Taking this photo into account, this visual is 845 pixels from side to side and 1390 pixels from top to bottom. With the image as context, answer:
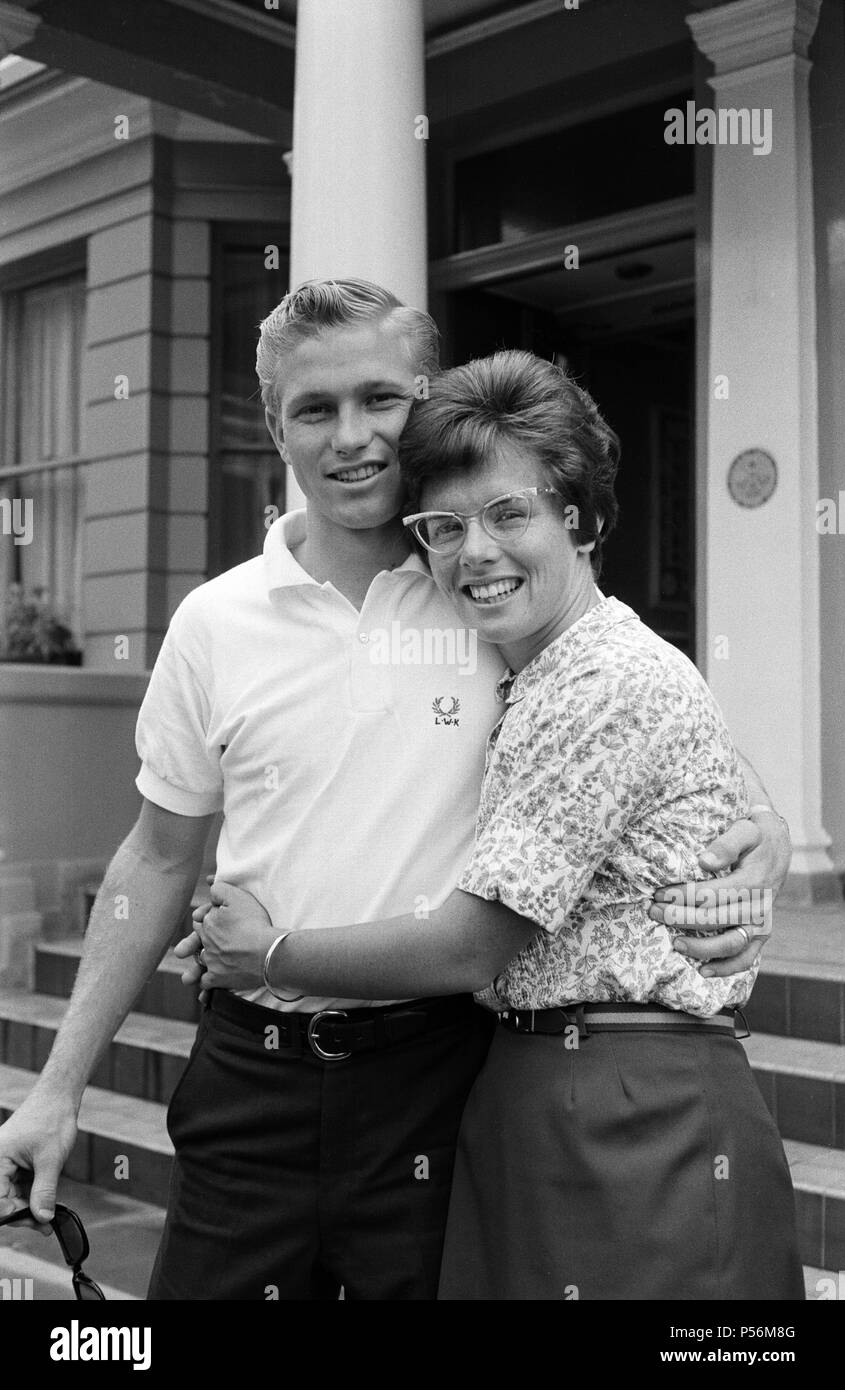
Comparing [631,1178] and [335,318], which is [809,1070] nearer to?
[631,1178]

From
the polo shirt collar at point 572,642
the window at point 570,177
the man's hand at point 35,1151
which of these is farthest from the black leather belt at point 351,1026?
the window at point 570,177

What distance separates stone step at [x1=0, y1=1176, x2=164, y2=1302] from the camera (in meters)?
3.81

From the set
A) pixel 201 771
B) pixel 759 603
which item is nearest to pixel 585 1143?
pixel 201 771

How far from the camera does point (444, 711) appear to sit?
173 centimetres

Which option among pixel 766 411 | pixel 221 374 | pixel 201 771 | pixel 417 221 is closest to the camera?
pixel 201 771

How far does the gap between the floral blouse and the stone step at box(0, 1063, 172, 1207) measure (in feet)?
9.78

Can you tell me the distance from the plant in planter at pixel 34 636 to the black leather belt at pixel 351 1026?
6395mm

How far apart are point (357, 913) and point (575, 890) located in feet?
1.06

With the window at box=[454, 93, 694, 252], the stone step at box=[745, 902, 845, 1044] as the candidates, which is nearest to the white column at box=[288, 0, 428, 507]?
the window at box=[454, 93, 694, 252]

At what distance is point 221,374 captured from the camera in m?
7.65

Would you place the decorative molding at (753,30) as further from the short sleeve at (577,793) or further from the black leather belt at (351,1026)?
the black leather belt at (351,1026)

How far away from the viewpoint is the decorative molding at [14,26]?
5714mm
